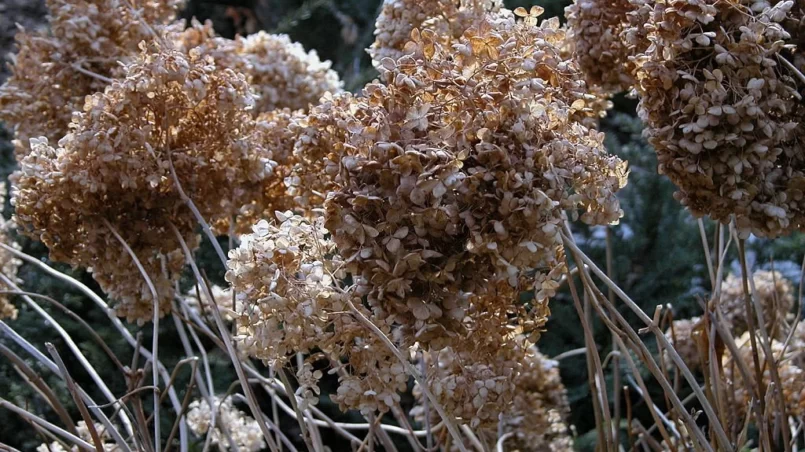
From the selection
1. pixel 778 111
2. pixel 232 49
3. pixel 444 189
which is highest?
pixel 232 49

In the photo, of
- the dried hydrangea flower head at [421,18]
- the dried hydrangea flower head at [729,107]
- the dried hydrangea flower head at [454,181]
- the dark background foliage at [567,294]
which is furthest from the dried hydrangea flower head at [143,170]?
the dark background foliage at [567,294]

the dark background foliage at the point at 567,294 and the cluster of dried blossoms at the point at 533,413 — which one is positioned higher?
the dark background foliage at the point at 567,294

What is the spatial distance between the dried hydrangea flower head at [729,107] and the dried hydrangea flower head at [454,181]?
0.10 m

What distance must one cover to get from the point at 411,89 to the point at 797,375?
0.84 meters

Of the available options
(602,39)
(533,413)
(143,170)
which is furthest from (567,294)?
(143,170)

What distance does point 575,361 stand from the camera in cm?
205

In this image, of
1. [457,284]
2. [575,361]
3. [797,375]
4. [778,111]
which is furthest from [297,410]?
[575,361]

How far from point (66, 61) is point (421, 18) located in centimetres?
43

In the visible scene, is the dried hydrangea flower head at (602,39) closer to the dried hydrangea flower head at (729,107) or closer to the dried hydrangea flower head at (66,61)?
the dried hydrangea flower head at (729,107)

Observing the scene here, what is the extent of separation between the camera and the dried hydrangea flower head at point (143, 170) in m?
0.84

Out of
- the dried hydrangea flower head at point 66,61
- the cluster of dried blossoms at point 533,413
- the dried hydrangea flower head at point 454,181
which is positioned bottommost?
the cluster of dried blossoms at point 533,413

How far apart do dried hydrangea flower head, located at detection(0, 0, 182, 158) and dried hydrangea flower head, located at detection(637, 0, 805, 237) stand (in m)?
0.60

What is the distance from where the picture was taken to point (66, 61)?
106 cm

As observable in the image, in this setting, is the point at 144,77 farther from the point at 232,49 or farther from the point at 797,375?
the point at 797,375
